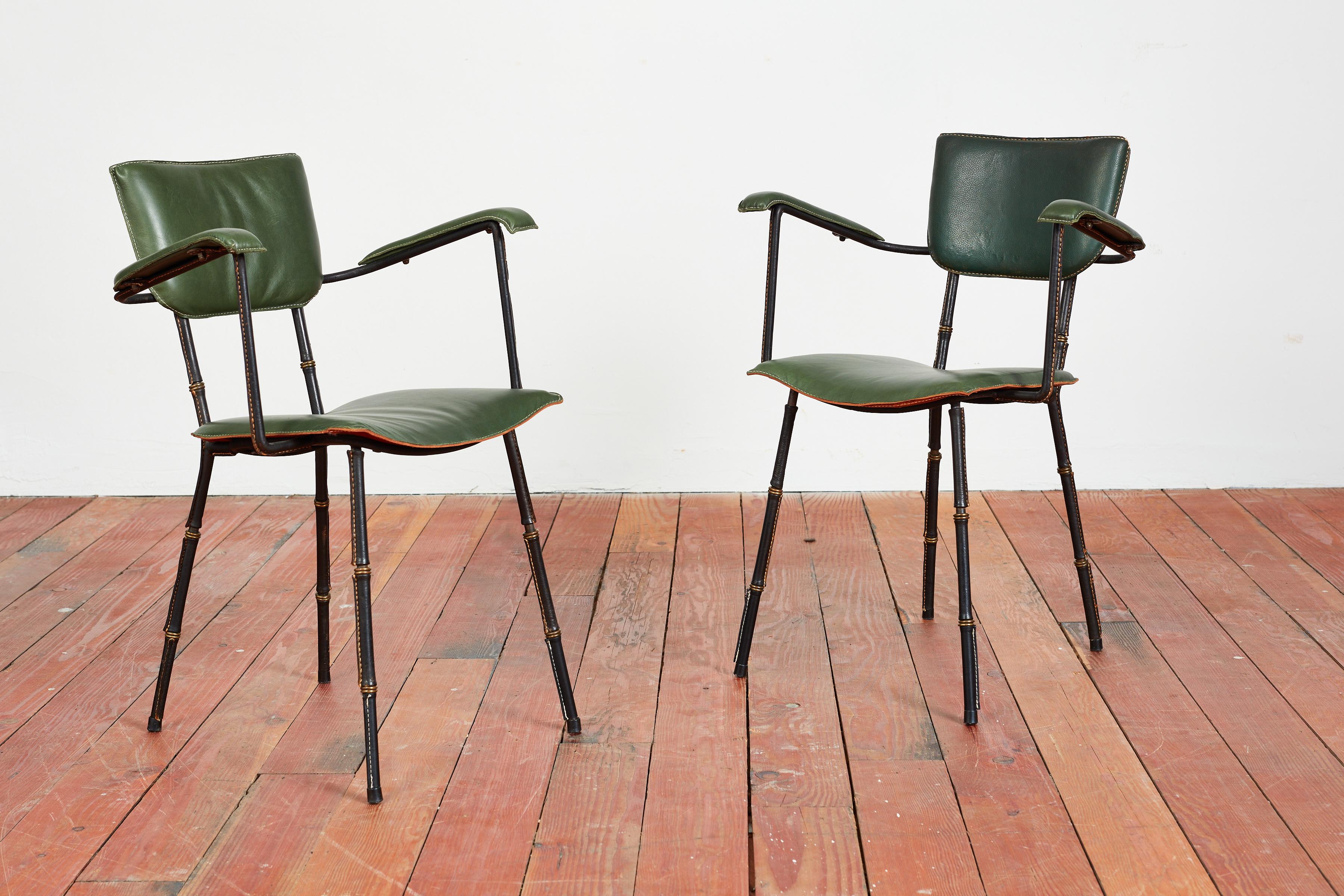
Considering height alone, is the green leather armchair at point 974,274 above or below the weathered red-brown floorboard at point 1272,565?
above

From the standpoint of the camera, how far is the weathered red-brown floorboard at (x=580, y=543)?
2.50 m

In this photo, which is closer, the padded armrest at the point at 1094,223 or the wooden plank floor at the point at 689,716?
the wooden plank floor at the point at 689,716

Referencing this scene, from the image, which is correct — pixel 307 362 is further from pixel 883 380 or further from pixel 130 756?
pixel 883 380

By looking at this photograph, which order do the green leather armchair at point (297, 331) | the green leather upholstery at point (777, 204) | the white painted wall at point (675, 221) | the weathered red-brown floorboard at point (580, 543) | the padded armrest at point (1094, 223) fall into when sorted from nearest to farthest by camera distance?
the green leather armchair at point (297, 331), the padded armrest at point (1094, 223), the green leather upholstery at point (777, 204), the weathered red-brown floorboard at point (580, 543), the white painted wall at point (675, 221)

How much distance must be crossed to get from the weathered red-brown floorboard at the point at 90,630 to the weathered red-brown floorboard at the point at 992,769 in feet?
4.55

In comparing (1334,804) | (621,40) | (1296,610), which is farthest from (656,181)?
(1334,804)

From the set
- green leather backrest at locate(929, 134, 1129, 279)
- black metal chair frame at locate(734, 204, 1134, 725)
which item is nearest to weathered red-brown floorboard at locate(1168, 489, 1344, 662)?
black metal chair frame at locate(734, 204, 1134, 725)

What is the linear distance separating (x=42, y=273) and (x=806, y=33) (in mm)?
2132

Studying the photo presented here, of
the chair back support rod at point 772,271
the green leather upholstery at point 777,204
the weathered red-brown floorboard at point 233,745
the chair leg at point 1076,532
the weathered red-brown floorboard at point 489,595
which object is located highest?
the green leather upholstery at point 777,204

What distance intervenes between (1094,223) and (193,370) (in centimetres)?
138

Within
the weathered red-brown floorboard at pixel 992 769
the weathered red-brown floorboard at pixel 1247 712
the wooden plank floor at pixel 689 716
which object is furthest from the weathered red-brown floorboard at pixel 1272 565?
the weathered red-brown floorboard at pixel 992 769

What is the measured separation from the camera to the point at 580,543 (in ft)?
9.09

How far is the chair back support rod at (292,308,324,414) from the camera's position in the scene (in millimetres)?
1952

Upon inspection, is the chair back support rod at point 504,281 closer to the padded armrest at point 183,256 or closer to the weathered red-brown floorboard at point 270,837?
the padded armrest at point 183,256
